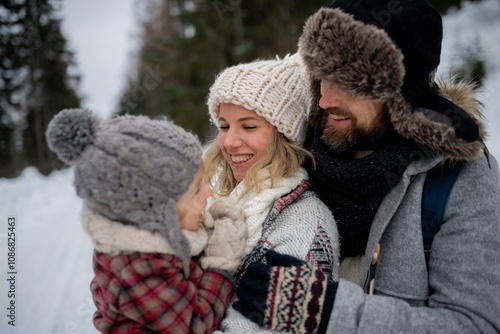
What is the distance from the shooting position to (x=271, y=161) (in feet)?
7.45

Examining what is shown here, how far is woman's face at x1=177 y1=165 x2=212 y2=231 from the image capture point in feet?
5.21

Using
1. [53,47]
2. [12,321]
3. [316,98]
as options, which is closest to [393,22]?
[316,98]

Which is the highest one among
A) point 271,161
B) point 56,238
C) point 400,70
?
point 400,70

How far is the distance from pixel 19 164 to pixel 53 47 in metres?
7.93

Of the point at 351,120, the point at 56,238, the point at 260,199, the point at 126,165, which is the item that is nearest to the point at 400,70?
the point at 351,120

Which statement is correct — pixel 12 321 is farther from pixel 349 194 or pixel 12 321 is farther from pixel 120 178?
pixel 349 194

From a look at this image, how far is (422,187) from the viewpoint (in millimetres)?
1751

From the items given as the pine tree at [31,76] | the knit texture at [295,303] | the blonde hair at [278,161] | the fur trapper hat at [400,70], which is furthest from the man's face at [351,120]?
the pine tree at [31,76]

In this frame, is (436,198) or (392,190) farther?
(392,190)

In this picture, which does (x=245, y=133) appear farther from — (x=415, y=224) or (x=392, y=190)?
(x=415, y=224)

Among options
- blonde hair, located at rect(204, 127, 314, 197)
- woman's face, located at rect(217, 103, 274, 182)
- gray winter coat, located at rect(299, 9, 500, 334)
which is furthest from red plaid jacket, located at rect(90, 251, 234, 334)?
woman's face, located at rect(217, 103, 274, 182)

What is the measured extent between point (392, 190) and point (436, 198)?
0.20 metres

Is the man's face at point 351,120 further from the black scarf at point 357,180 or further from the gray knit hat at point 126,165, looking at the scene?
the gray knit hat at point 126,165

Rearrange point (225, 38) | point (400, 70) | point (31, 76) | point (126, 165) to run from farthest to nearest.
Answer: point (31, 76)
point (225, 38)
point (400, 70)
point (126, 165)
